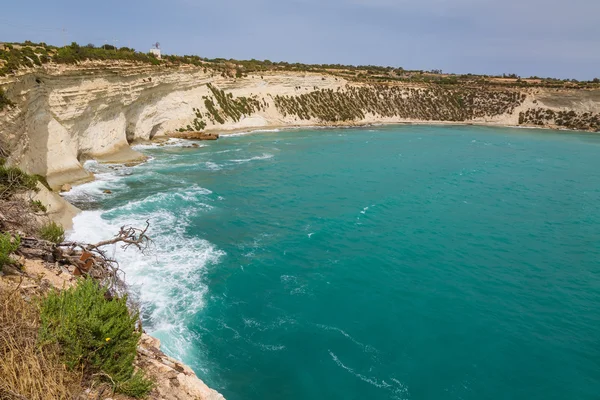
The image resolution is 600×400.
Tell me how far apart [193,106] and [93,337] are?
62.1m

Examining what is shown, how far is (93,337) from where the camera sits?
22.6 ft

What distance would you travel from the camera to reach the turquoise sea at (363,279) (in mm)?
14008

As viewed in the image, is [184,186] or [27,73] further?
[184,186]

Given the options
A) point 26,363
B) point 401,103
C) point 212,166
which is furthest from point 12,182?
point 401,103

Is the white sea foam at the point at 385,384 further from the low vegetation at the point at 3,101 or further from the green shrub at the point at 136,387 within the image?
the low vegetation at the point at 3,101

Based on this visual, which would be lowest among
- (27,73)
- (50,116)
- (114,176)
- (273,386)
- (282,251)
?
(273,386)

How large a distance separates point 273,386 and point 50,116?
29.2 metres

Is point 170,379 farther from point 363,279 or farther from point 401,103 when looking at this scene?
point 401,103

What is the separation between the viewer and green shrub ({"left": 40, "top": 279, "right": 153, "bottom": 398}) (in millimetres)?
6625

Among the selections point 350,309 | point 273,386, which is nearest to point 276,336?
point 273,386

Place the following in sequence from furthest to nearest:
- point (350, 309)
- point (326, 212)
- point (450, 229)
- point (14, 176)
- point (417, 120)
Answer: point (417, 120)
point (326, 212)
point (450, 229)
point (14, 176)
point (350, 309)

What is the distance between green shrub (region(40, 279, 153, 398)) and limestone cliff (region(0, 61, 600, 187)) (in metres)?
21.4

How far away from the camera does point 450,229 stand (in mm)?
26969

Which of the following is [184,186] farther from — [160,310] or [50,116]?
[160,310]
